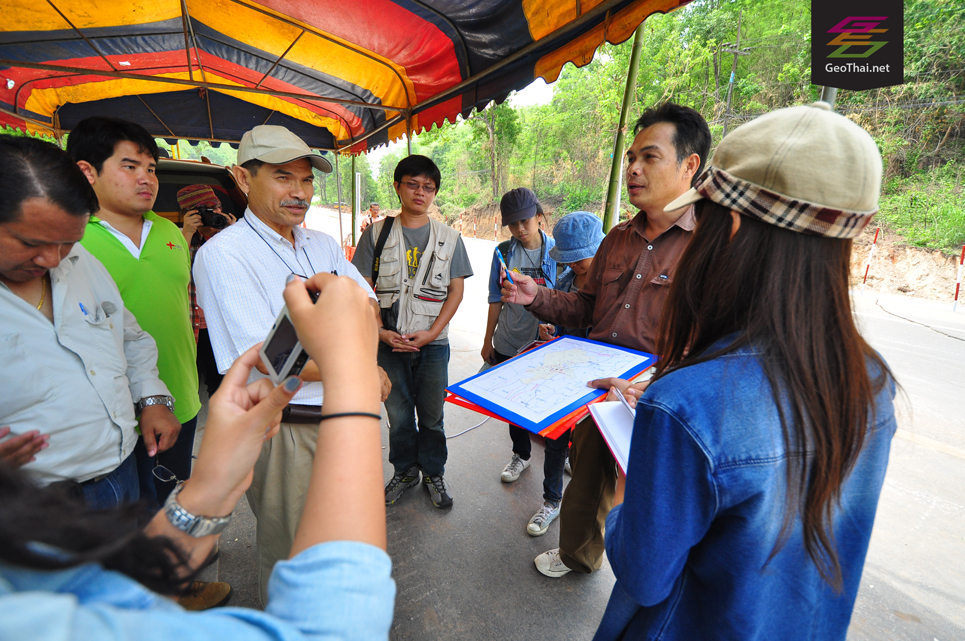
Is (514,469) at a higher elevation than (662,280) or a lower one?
lower

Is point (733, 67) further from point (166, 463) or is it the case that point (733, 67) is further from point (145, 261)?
point (166, 463)

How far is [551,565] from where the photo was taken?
2203mm

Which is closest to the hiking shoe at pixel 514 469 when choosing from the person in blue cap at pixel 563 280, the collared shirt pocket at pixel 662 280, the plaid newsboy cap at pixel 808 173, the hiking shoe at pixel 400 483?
the person in blue cap at pixel 563 280

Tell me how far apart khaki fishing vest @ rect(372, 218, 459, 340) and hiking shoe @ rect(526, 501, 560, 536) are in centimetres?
131

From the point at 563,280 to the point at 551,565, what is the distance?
1736 millimetres

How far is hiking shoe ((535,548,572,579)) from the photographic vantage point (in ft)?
7.16

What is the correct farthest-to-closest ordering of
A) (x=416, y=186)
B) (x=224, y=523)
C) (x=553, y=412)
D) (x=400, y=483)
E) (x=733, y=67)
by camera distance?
(x=733, y=67) < (x=400, y=483) < (x=416, y=186) < (x=553, y=412) < (x=224, y=523)

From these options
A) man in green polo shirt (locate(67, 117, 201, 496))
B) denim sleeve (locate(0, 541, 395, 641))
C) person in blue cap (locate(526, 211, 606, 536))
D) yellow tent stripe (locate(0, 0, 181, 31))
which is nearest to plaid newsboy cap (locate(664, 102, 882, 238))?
denim sleeve (locate(0, 541, 395, 641))

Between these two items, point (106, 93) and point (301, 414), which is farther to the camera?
point (106, 93)

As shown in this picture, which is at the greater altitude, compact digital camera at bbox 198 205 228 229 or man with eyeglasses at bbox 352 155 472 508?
compact digital camera at bbox 198 205 228 229

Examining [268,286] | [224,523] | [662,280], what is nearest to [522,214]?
[662,280]

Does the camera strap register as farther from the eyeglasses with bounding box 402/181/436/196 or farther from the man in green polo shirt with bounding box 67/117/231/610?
the man in green polo shirt with bounding box 67/117/231/610

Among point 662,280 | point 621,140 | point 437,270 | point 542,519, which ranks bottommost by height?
point 542,519

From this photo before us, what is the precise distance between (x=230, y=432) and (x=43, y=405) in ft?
2.85
